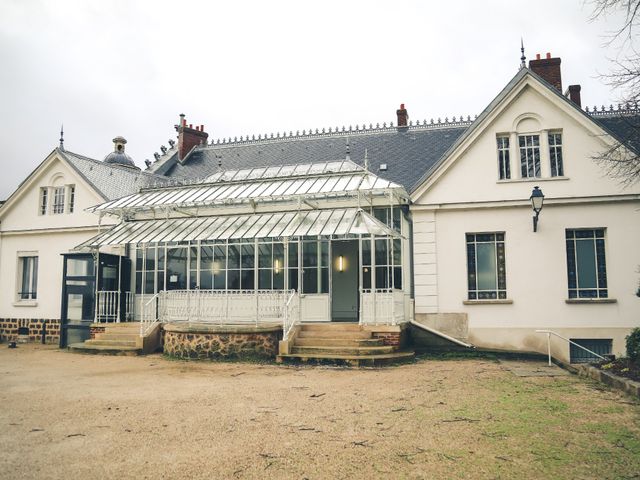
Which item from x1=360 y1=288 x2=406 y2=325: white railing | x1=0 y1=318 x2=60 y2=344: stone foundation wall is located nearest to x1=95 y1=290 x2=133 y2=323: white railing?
x1=0 y1=318 x2=60 y2=344: stone foundation wall

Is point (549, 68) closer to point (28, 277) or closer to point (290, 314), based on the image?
point (290, 314)

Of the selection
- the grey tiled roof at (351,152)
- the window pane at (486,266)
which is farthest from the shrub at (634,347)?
the grey tiled roof at (351,152)

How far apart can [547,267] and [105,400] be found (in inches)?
409

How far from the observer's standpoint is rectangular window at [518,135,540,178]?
13.4m

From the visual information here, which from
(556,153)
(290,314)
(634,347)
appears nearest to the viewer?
(634,347)

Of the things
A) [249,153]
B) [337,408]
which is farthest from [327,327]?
[249,153]

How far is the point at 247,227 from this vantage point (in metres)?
14.1

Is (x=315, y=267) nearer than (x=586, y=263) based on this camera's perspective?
No

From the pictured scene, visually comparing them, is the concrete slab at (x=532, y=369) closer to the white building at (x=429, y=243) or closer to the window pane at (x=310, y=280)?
the white building at (x=429, y=243)

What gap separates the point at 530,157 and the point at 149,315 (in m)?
11.0

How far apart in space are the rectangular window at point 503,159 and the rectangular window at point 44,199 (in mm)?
15308

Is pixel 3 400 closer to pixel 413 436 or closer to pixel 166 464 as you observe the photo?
pixel 166 464

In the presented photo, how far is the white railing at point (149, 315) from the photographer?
13289mm

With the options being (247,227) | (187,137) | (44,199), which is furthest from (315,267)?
(44,199)
